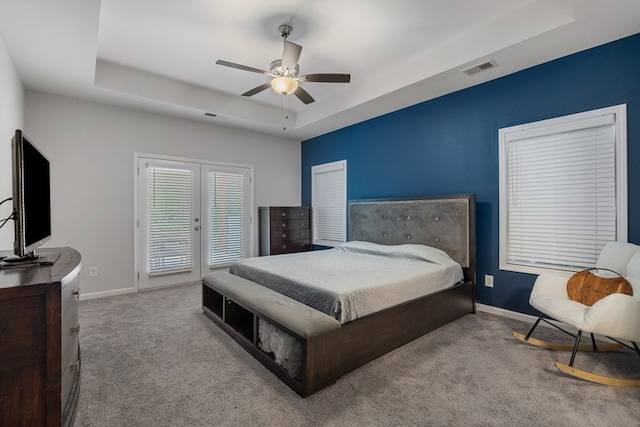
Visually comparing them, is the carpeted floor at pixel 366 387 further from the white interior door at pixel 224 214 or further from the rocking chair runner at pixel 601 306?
the white interior door at pixel 224 214

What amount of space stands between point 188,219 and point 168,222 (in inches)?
11.5

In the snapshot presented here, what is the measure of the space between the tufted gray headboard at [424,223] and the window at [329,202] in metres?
0.56

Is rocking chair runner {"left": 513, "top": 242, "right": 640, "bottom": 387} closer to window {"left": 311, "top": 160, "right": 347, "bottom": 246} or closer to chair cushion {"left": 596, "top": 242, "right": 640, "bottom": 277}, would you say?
chair cushion {"left": 596, "top": 242, "right": 640, "bottom": 277}

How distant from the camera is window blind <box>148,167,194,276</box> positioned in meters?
4.29

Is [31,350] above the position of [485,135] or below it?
below

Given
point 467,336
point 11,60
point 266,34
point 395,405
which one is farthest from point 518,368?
point 11,60

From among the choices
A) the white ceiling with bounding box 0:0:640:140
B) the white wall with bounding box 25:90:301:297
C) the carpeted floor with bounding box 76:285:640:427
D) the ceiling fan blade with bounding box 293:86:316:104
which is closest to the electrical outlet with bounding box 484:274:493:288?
the carpeted floor with bounding box 76:285:640:427

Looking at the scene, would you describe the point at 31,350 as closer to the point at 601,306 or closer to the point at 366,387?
the point at 366,387

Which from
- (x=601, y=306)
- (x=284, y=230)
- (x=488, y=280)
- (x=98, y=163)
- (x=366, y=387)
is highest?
(x=98, y=163)

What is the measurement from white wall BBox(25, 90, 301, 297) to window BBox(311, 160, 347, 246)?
2.15m

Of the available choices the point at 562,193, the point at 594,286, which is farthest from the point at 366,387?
the point at 562,193

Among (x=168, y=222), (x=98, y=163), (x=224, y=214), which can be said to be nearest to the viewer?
(x=98, y=163)

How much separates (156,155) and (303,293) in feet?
11.1

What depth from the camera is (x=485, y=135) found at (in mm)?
3348
